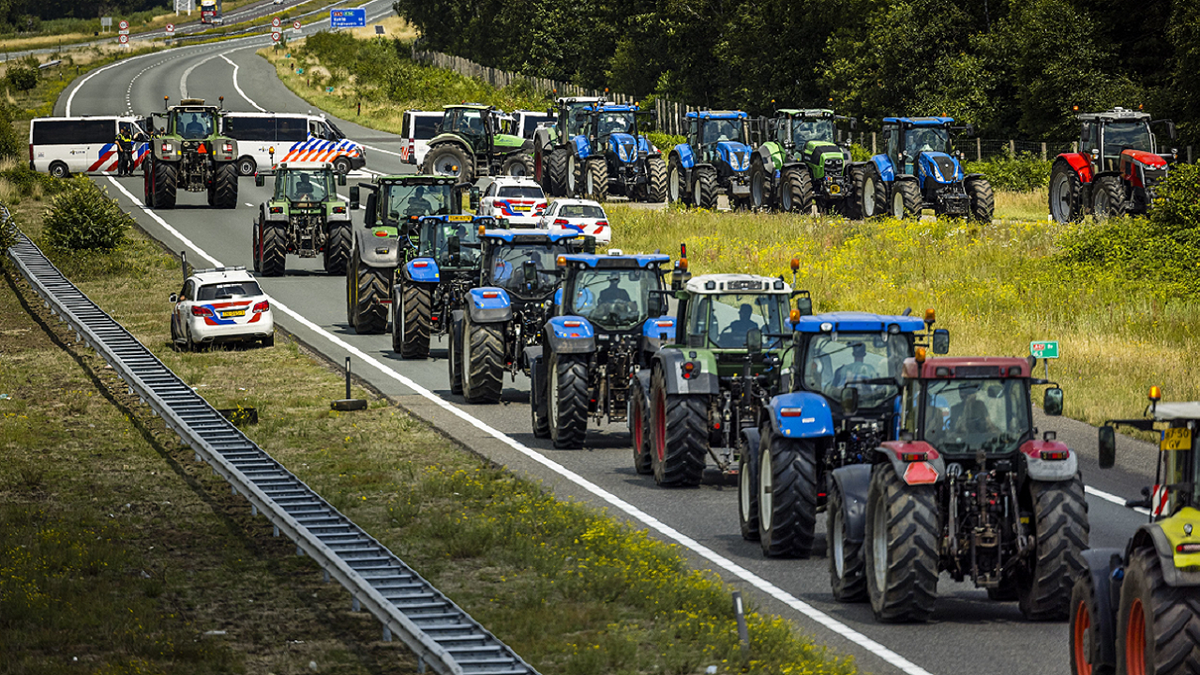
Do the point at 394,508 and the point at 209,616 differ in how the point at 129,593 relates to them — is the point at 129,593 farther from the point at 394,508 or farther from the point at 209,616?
the point at 394,508

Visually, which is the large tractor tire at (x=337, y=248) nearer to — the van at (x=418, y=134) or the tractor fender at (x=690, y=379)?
the van at (x=418, y=134)

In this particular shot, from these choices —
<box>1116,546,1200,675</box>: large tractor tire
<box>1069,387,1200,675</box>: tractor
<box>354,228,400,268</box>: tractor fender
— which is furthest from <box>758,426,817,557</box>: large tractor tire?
<box>354,228,400,268</box>: tractor fender

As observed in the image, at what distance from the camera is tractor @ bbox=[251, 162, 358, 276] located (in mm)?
39625

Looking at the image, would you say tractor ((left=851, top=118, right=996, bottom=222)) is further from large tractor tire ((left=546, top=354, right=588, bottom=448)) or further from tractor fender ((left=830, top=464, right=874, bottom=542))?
tractor fender ((left=830, top=464, right=874, bottom=542))

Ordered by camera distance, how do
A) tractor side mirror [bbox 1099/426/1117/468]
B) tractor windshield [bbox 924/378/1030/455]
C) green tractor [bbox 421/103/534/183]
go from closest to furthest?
tractor side mirror [bbox 1099/426/1117/468] < tractor windshield [bbox 924/378/1030/455] < green tractor [bbox 421/103/534/183]

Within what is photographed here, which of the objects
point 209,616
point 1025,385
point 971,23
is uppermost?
point 971,23

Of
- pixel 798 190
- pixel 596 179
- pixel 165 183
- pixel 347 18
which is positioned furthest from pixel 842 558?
pixel 347 18

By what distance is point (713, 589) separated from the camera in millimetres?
14867

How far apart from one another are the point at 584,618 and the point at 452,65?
93.6 m

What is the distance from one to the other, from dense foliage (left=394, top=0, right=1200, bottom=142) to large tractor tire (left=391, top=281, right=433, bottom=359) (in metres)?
26.6

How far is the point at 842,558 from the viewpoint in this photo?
1438 cm

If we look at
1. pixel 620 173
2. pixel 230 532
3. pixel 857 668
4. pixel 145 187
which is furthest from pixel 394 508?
pixel 145 187

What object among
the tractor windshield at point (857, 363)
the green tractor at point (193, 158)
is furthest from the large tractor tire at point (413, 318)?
the green tractor at point (193, 158)

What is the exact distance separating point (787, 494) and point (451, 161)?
38846mm
